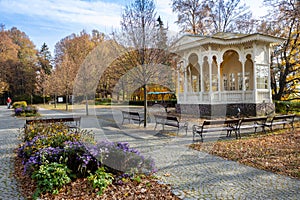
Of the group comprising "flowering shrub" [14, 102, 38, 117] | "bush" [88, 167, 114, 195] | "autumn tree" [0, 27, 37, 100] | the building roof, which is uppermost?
"autumn tree" [0, 27, 37, 100]

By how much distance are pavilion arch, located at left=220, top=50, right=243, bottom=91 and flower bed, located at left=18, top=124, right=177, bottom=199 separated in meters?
14.9

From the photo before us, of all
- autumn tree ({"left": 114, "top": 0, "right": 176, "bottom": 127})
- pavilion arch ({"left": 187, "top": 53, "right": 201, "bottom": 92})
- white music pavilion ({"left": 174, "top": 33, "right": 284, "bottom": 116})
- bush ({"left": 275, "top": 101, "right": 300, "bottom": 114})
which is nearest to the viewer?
autumn tree ({"left": 114, "top": 0, "right": 176, "bottom": 127})

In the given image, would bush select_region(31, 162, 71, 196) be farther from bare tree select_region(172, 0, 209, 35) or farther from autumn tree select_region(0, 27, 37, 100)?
autumn tree select_region(0, 27, 37, 100)

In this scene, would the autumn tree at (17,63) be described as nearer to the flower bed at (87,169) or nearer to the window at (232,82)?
the window at (232,82)

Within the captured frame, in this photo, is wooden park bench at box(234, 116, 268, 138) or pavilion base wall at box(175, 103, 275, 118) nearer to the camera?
wooden park bench at box(234, 116, 268, 138)

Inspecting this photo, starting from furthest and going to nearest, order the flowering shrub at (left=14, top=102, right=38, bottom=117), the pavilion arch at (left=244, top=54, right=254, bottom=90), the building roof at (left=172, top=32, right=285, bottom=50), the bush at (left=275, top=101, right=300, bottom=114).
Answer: the flowering shrub at (left=14, top=102, right=38, bottom=117) < the bush at (left=275, top=101, right=300, bottom=114) < the pavilion arch at (left=244, top=54, right=254, bottom=90) < the building roof at (left=172, top=32, right=285, bottom=50)

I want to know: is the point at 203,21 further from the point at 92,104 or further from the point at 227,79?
the point at 92,104

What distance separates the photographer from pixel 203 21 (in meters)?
27.4

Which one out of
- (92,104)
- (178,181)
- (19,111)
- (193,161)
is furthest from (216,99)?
(92,104)

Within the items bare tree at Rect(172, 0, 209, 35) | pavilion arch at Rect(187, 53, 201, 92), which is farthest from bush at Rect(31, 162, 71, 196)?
bare tree at Rect(172, 0, 209, 35)

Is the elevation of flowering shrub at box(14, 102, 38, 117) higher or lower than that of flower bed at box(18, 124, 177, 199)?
higher

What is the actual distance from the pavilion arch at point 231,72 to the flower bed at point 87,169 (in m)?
14.9

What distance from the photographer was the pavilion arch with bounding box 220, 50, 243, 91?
1862 centimetres

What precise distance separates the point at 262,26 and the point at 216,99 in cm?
853
